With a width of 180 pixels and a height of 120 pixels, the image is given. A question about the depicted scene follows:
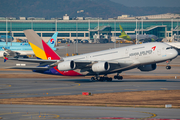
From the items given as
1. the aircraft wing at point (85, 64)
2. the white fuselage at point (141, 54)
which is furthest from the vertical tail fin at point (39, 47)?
the white fuselage at point (141, 54)

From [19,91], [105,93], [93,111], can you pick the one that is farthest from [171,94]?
[19,91]

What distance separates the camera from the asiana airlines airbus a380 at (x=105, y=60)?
168 ft

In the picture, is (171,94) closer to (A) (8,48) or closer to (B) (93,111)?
(B) (93,111)

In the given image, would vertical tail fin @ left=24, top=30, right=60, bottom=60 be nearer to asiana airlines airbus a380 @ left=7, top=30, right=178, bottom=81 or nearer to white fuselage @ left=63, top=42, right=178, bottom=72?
asiana airlines airbus a380 @ left=7, top=30, right=178, bottom=81

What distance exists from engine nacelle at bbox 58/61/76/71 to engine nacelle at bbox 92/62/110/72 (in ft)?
11.8

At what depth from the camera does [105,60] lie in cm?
5450

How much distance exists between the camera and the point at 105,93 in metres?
41.1

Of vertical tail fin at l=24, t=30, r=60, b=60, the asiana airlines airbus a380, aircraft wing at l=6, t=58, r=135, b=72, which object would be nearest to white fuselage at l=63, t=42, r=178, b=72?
the asiana airlines airbus a380

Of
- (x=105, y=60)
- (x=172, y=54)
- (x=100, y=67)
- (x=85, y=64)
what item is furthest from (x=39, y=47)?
(x=172, y=54)

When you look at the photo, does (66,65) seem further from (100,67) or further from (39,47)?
(39,47)

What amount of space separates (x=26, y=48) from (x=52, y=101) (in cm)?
8970

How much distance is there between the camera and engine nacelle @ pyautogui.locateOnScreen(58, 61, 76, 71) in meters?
51.2

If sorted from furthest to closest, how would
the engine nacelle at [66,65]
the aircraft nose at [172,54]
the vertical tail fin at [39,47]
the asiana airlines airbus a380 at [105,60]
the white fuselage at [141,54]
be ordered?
the vertical tail fin at [39,47] → the asiana airlines airbus a380 at [105,60] → the engine nacelle at [66,65] → the white fuselage at [141,54] → the aircraft nose at [172,54]

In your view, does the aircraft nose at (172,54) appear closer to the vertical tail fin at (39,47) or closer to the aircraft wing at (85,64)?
the aircraft wing at (85,64)
